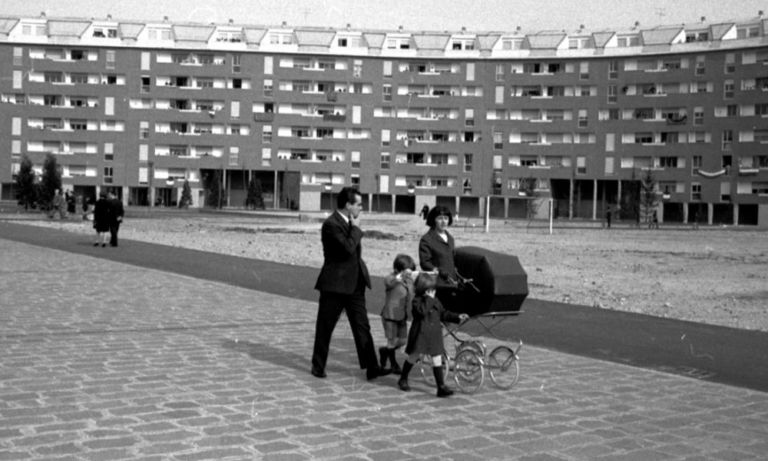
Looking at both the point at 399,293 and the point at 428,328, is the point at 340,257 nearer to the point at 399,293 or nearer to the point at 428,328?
the point at 399,293

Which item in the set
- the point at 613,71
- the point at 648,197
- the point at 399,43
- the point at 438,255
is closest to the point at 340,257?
the point at 438,255

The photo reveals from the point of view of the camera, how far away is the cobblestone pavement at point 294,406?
20.1 ft

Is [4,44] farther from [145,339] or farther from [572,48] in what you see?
[145,339]

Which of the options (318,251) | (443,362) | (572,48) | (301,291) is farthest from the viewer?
(572,48)

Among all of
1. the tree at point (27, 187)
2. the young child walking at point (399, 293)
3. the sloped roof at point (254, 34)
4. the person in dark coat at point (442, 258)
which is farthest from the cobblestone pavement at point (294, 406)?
the sloped roof at point (254, 34)

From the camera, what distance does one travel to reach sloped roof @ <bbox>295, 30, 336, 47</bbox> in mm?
99312

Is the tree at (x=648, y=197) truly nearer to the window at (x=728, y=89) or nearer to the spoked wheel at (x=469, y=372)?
the window at (x=728, y=89)

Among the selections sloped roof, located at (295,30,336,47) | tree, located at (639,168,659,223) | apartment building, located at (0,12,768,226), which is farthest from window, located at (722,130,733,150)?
sloped roof, located at (295,30,336,47)

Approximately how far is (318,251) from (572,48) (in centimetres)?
7314

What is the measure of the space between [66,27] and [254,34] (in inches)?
802

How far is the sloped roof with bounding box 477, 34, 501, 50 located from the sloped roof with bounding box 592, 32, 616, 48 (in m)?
10.3

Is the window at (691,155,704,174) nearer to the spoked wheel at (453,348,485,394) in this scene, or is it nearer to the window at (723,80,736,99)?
the window at (723,80,736,99)

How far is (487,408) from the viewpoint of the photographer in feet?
24.7

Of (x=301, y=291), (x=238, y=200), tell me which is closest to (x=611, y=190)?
(x=238, y=200)
